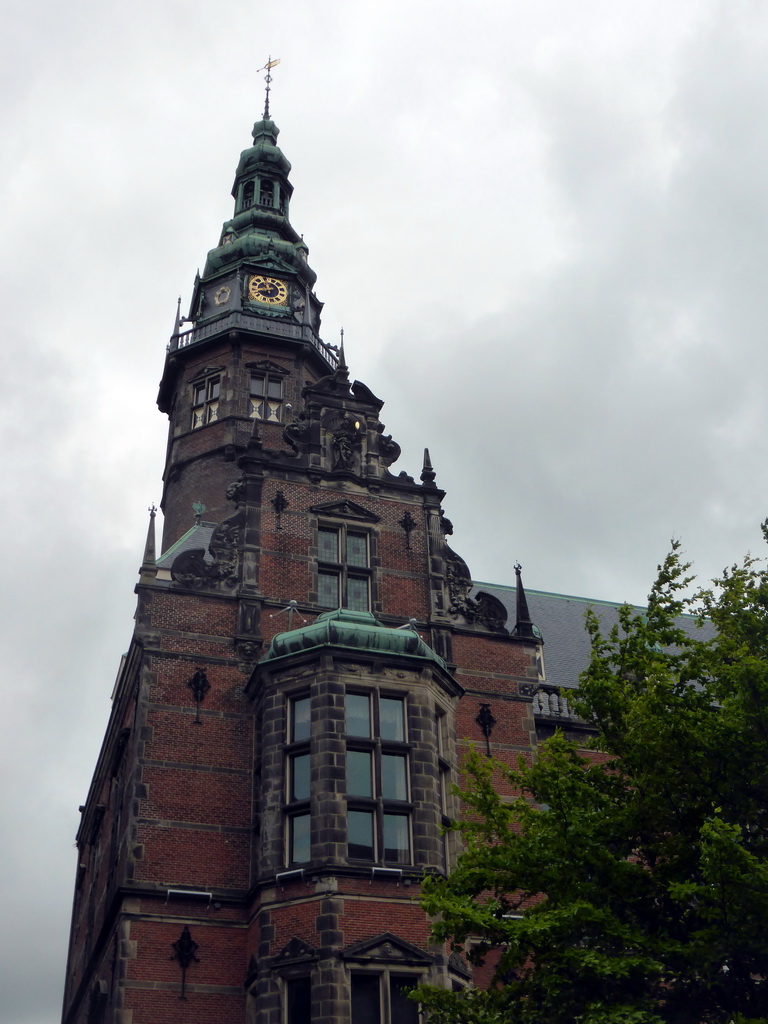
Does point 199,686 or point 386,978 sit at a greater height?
point 199,686

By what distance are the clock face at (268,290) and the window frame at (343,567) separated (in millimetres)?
18861

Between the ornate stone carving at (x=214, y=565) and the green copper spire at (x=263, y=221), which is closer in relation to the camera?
the ornate stone carving at (x=214, y=565)

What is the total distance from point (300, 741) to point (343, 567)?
4.94 m

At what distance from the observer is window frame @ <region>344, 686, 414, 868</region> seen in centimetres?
2112

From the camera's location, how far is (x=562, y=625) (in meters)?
36.3

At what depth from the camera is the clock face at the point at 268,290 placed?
43.4 metres

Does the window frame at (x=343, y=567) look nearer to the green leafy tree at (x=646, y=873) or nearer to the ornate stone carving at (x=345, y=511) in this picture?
the ornate stone carving at (x=345, y=511)

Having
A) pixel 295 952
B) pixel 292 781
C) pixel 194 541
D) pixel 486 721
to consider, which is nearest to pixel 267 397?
pixel 194 541

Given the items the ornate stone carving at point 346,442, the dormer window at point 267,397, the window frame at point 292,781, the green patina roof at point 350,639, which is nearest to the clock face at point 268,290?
the dormer window at point 267,397

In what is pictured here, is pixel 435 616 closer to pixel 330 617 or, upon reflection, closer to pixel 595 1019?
→ pixel 330 617

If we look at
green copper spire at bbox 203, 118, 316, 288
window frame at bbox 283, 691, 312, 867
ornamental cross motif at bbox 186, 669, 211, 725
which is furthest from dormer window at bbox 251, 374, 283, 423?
window frame at bbox 283, 691, 312, 867

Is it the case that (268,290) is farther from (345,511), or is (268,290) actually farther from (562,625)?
(345,511)

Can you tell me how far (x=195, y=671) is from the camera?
2367cm

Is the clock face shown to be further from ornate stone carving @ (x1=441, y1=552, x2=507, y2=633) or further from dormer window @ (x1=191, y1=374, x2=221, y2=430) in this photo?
ornate stone carving @ (x1=441, y1=552, x2=507, y2=633)
